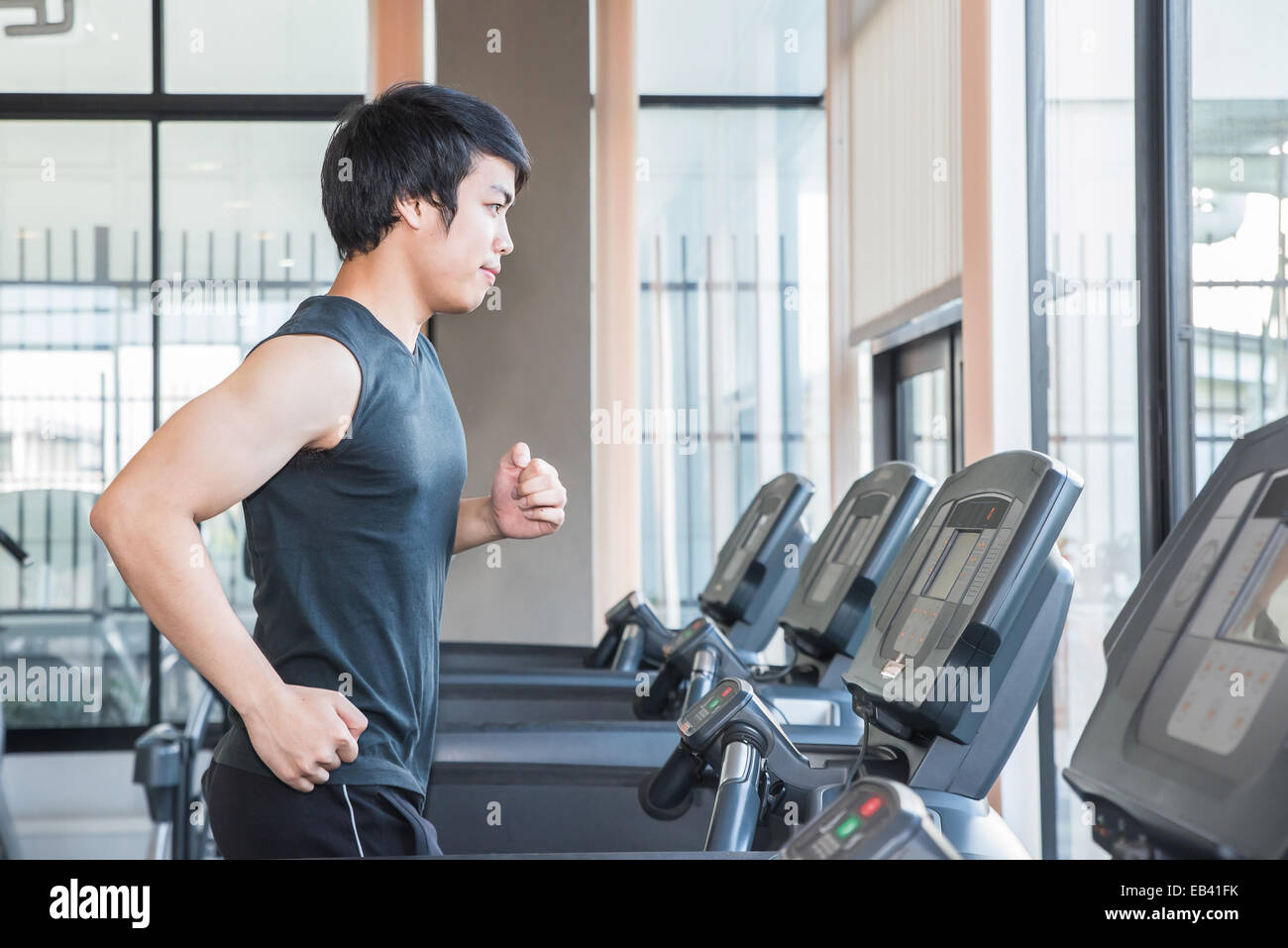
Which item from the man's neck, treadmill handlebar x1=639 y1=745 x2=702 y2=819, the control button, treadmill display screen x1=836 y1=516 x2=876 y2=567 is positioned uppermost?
the man's neck

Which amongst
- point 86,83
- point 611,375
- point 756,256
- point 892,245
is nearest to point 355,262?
point 892,245

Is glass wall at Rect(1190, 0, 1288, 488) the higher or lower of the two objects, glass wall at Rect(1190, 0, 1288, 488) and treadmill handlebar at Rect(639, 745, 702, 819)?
the higher

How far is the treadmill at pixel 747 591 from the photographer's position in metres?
2.92

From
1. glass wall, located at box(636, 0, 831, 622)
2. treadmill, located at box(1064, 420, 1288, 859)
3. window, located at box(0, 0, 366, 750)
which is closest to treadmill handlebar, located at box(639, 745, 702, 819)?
treadmill, located at box(1064, 420, 1288, 859)

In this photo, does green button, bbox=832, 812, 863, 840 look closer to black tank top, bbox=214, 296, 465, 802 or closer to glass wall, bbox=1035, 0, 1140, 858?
black tank top, bbox=214, 296, 465, 802

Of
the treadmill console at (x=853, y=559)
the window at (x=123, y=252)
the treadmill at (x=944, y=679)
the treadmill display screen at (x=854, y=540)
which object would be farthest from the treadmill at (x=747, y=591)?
the window at (x=123, y=252)

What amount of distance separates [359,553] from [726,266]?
12.3ft

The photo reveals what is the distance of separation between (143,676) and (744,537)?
2.82 metres

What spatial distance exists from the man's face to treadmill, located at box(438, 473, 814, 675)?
1723 millimetres

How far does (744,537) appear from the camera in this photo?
3.08 meters

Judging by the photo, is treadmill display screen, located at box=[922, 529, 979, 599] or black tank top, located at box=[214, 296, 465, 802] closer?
black tank top, located at box=[214, 296, 465, 802]

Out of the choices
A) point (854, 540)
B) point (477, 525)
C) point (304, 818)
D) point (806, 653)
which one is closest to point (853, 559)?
point (854, 540)

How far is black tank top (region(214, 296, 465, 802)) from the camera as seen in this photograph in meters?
1.15
